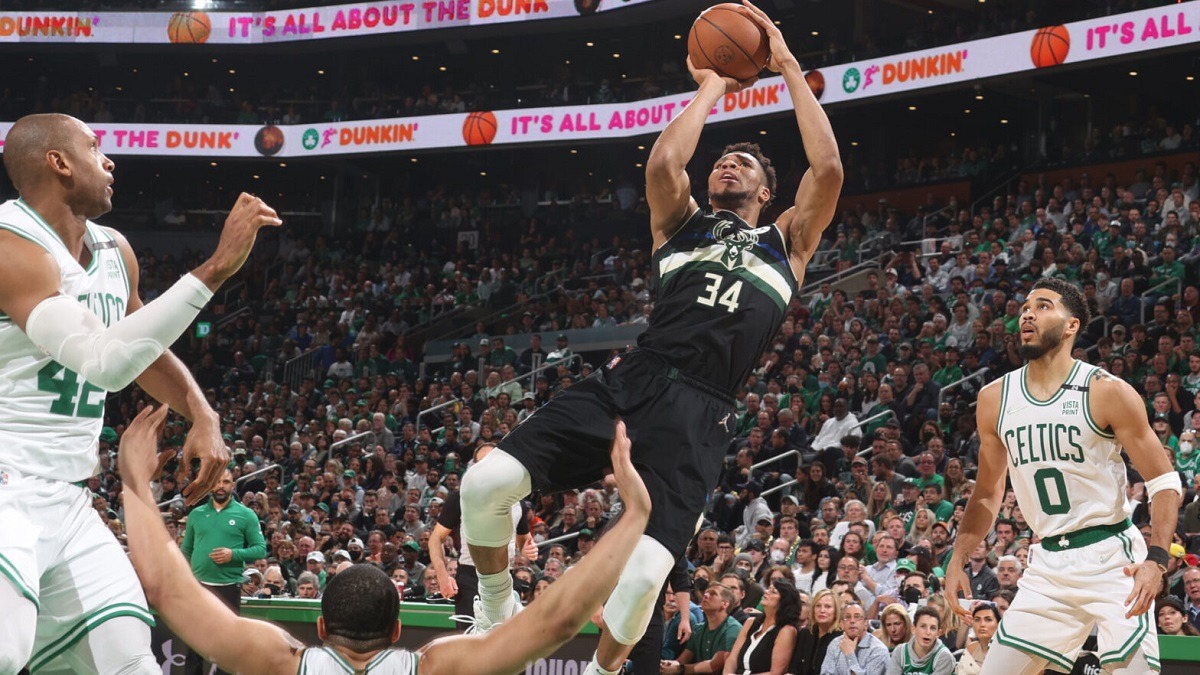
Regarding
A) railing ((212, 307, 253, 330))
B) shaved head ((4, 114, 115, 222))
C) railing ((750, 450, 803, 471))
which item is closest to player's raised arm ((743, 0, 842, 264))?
shaved head ((4, 114, 115, 222))

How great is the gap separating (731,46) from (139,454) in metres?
3.59

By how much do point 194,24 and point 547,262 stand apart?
1146 centimetres

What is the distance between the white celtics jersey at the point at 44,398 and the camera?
13.8 ft

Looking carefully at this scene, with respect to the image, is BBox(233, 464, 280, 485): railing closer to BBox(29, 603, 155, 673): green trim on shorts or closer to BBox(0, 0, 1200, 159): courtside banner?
BBox(0, 0, 1200, 159): courtside banner

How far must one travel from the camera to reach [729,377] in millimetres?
5699

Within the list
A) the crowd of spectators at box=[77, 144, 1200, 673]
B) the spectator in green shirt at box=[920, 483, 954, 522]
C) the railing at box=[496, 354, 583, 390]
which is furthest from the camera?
the railing at box=[496, 354, 583, 390]

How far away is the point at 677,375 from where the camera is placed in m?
5.61

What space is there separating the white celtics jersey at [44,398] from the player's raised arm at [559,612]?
1.65 m

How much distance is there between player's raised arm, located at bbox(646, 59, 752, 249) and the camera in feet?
18.3

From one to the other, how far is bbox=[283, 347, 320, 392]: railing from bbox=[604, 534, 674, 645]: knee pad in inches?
993

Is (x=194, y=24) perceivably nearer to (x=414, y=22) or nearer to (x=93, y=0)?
(x=93, y=0)

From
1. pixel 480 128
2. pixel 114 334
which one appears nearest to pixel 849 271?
pixel 480 128

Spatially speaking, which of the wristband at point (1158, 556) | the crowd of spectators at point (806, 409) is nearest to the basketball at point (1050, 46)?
the crowd of spectators at point (806, 409)

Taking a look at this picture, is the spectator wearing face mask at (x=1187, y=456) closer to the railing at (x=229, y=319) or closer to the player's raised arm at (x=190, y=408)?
the player's raised arm at (x=190, y=408)
